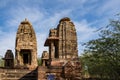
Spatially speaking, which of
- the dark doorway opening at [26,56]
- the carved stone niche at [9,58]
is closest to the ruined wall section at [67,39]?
the carved stone niche at [9,58]

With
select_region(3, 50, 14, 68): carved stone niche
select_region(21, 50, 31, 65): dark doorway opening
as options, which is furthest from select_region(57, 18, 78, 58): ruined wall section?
select_region(21, 50, 31, 65): dark doorway opening

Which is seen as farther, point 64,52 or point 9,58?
point 9,58

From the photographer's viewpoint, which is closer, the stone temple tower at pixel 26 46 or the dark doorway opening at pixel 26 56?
the stone temple tower at pixel 26 46

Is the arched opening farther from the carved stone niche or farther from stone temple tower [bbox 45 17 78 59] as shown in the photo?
stone temple tower [bbox 45 17 78 59]

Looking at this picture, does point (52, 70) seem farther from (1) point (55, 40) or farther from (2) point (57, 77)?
(1) point (55, 40)

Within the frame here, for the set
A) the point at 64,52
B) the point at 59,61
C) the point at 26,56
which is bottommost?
the point at 59,61

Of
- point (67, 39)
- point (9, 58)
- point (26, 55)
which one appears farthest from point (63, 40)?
point (26, 55)

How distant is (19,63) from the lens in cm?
2219

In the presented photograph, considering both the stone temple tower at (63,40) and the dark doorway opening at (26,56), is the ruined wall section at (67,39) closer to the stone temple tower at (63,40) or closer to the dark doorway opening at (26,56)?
the stone temple tower at (63,40)

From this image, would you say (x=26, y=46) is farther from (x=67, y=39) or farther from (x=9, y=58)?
(x=67, y=39)

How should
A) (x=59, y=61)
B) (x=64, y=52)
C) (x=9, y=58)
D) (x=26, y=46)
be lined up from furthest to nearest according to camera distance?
(x=26, y=46), (x=9, y=58), (x=64, y=52), (x=59, y=61)

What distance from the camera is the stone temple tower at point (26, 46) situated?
22.6 m

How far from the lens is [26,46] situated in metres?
22.8

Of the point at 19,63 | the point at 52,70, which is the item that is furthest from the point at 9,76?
the point at 19,63
